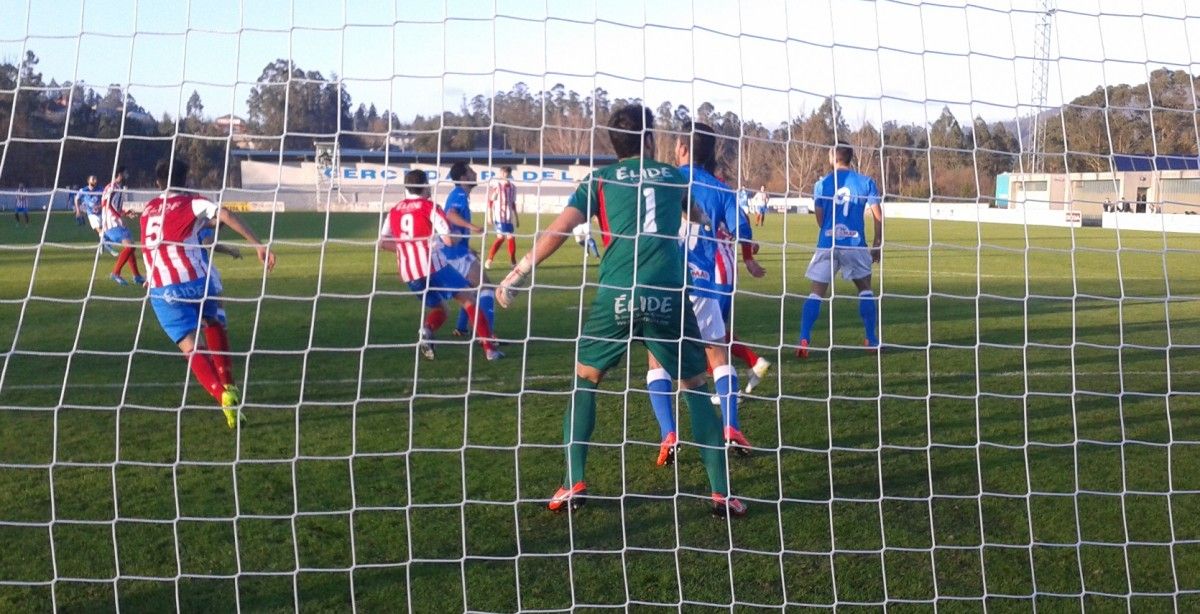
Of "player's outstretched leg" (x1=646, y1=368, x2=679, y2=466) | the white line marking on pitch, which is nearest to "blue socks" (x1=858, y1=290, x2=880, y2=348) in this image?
the white line marking on pitch

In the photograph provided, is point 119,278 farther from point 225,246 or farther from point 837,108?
point 837,108

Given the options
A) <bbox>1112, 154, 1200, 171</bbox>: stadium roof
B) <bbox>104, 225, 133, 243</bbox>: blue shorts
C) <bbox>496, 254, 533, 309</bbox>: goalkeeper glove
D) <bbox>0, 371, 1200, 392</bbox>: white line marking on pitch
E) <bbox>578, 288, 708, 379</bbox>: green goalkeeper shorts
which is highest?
<bbox>104, 225, 133, 243</bbox>: blue shorts

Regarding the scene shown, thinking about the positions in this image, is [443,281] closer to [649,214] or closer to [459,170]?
[459,170]

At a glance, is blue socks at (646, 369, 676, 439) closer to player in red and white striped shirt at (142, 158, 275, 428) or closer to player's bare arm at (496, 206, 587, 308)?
player's bare arm at (496, 206, 587, 308)

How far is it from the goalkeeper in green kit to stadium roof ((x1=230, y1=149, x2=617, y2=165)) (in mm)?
169

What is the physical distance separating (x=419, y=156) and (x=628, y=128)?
0.95 metres

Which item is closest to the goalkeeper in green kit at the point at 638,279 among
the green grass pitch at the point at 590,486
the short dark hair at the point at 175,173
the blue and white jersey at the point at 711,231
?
the green grass pitch at the point at 590,486

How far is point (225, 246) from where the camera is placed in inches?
234

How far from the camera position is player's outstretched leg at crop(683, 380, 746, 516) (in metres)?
4.57

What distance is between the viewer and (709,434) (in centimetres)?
457

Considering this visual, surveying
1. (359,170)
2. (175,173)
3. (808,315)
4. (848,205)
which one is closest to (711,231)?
(359,170)

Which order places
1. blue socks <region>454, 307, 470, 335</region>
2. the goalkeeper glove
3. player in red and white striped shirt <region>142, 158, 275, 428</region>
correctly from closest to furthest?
the goalkeeper glove
player in red and white striped shirt <region>142, 158, 275, 428</region>
blue socks <region>454, 307, 470, 335</region>

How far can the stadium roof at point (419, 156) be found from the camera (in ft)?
15.0

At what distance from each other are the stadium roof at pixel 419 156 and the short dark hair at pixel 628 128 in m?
0.08
